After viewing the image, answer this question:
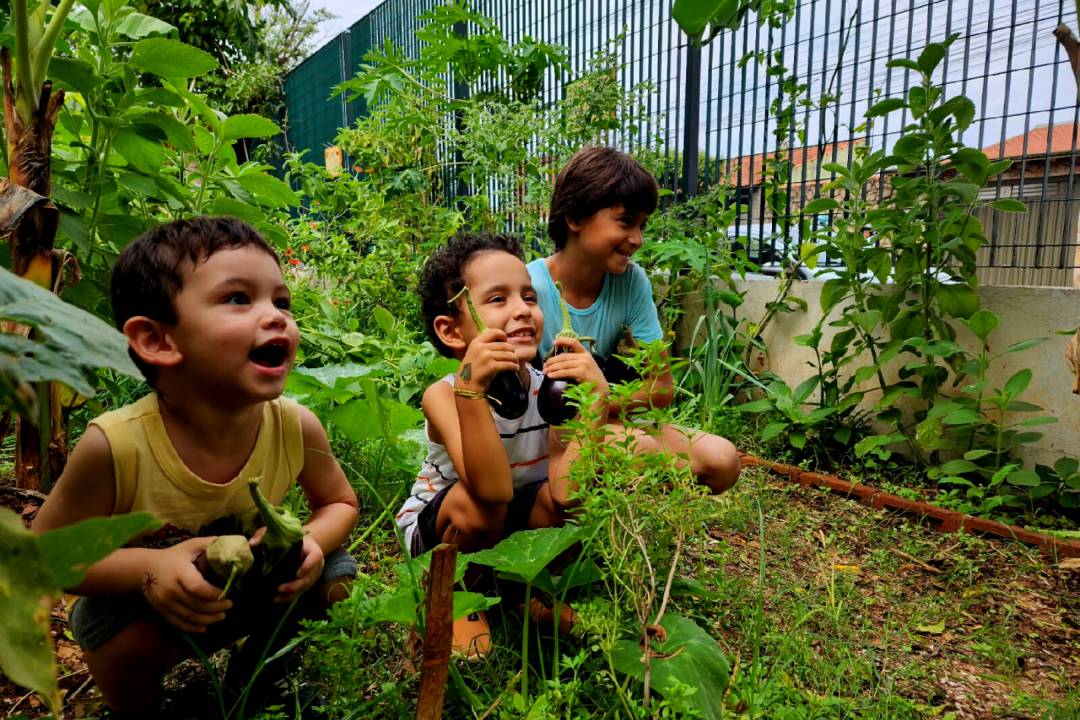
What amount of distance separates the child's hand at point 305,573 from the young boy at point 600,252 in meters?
1.20

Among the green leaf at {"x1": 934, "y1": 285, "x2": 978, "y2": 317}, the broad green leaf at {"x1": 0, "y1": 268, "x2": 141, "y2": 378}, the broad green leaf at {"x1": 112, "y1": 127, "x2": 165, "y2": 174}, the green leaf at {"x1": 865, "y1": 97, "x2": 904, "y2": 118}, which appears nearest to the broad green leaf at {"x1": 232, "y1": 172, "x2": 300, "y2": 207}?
the broad green leaf at {"x1": 112, "y1": 127, "x2": 165, "y2": 174}

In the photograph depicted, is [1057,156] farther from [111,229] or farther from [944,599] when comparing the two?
[111,229]

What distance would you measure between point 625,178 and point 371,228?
119 inches

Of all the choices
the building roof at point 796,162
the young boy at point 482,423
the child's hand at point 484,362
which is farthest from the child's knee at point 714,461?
the building roof at point 796,162

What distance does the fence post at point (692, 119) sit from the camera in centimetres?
459

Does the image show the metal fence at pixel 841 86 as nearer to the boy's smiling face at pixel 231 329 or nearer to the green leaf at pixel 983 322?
the green leaf at pixel 983 322

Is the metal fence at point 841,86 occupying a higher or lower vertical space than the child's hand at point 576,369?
higher

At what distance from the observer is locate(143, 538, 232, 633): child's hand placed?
112 centimetres

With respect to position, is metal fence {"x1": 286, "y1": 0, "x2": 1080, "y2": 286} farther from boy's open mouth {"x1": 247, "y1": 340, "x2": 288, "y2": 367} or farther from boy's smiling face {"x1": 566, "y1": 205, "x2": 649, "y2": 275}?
boy's open mouth {"x1": 247, "y1": 340, "x2": 288, "y2": 367}

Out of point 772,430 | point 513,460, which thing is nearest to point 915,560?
point 772,430

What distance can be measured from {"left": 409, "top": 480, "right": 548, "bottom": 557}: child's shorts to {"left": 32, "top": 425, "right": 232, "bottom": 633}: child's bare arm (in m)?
0.73

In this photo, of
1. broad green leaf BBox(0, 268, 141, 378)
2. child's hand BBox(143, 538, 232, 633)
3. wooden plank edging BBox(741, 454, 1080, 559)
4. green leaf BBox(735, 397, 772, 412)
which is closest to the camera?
broad green leaf BBox(0, 268, 141, 378)

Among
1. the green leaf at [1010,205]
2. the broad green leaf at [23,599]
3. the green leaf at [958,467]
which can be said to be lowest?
the green leaf at [958,467]

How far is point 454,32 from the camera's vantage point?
6.22m
